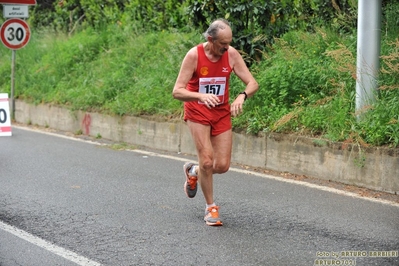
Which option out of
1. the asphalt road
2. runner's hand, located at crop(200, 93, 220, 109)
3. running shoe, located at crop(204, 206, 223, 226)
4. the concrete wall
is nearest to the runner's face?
runner's hand, located at crop(200, 93, 220, 109)

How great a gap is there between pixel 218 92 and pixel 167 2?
10.6 m

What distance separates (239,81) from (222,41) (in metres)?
5.11

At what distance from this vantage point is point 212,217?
23.2 feet

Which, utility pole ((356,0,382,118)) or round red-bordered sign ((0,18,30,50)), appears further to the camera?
round red-bordered sign ((0,18,30,50))

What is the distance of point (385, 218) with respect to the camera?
7.28 m

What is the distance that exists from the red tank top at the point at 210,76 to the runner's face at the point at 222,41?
0.53 ft

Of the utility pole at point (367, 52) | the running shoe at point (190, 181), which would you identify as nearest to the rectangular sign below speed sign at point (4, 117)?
the running shoe at point (190, 181)

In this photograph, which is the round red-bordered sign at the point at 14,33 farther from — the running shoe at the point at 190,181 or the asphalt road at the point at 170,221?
the running shoe at the point at 190,181

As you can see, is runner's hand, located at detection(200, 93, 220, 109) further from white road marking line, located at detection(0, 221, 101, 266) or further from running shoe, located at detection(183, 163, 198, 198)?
white road marking line, located at detection(0, 221, 101, 266)

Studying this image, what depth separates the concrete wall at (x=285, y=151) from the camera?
8.51 metres

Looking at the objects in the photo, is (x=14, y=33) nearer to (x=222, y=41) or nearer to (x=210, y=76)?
(x=210, y=76)

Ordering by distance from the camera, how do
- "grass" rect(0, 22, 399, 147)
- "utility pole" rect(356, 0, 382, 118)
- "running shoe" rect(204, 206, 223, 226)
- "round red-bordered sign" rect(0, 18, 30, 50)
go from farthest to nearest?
"round red-bordered sign" rect(0, 18, 30, 50) < "grass" rect(0, 22, 399, 147) < "utility pole" rect(356, 0, 382, 118) < "running shoe" rect(204, 206, 223, 226)

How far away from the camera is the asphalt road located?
6.05 m

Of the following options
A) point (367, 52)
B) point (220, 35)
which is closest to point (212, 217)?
point (220, 35)
